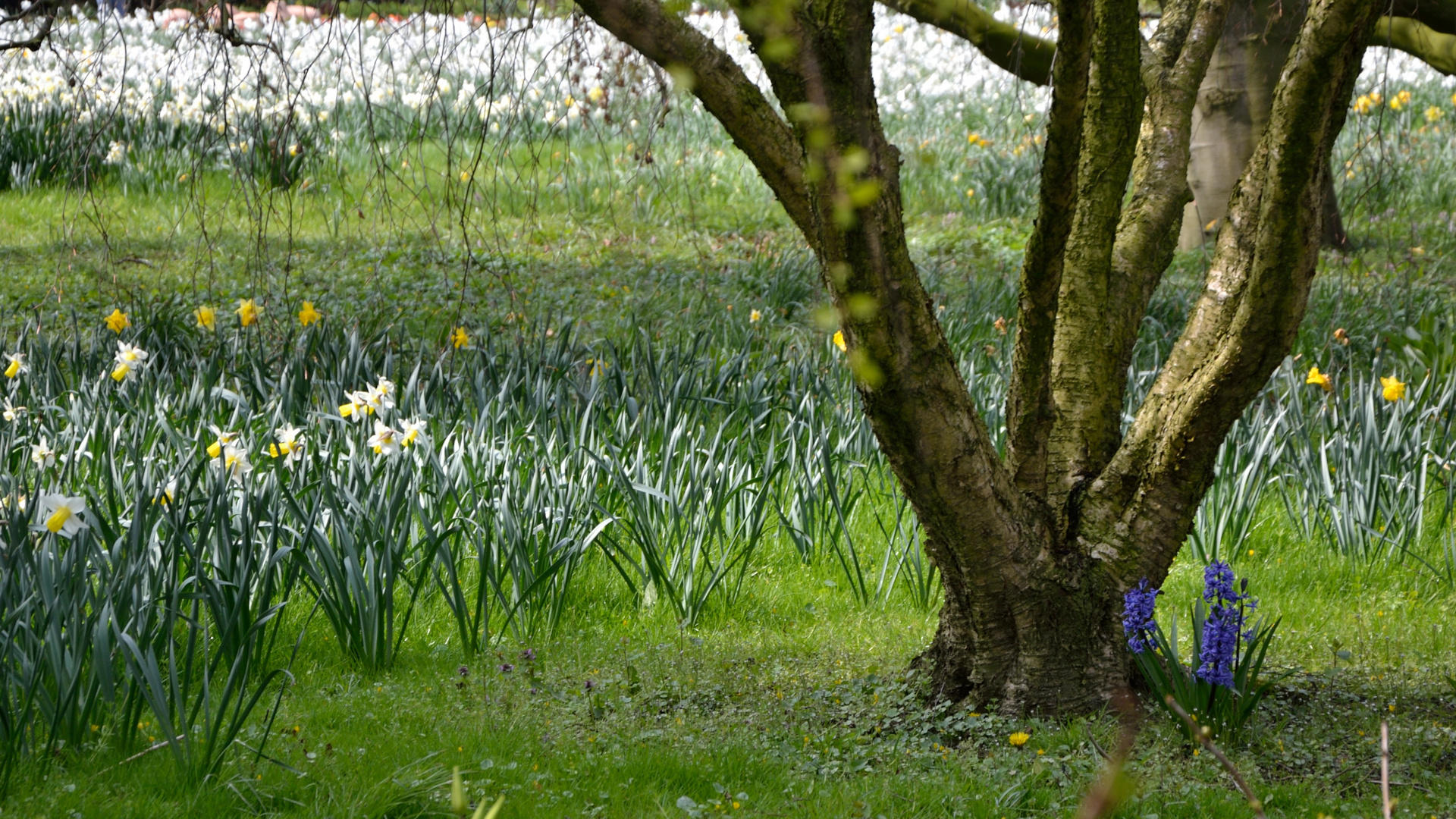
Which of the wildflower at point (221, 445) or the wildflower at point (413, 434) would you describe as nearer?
the wildflower at point (221, 445)

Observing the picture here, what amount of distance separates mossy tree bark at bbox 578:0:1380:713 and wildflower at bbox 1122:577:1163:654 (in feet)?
0.37

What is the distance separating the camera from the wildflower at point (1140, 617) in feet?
7.38

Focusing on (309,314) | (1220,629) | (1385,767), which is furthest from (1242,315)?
(309,314)

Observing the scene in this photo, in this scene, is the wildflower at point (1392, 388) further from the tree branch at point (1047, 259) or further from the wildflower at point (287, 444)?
the wildflower at point (287, 444)

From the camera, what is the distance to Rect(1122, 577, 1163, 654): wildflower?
2250mm

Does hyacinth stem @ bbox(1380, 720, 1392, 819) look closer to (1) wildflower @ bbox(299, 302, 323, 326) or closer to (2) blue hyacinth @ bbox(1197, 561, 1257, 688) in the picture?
(2) blue hyacinth @ bbox(1197, 561, 1257, 688)

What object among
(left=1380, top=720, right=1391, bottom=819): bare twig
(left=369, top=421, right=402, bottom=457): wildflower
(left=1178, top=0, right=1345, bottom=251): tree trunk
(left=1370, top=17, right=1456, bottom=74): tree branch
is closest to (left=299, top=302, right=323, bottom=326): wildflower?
(left=369, top=421, right=402, bottom=457): wildflower

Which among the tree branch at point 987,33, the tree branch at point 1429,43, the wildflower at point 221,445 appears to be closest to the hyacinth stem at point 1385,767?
the wildflower at point 221,445

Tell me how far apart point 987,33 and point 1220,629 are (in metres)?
3.52

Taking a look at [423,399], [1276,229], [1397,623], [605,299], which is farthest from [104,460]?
[605,299]

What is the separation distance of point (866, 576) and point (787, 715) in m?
0.99

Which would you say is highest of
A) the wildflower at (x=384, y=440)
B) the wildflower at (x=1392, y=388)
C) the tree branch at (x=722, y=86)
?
the tree branch at (x=722, y=86)

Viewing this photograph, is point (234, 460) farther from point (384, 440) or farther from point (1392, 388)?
point (1392, 388)

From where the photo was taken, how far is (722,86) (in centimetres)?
221
